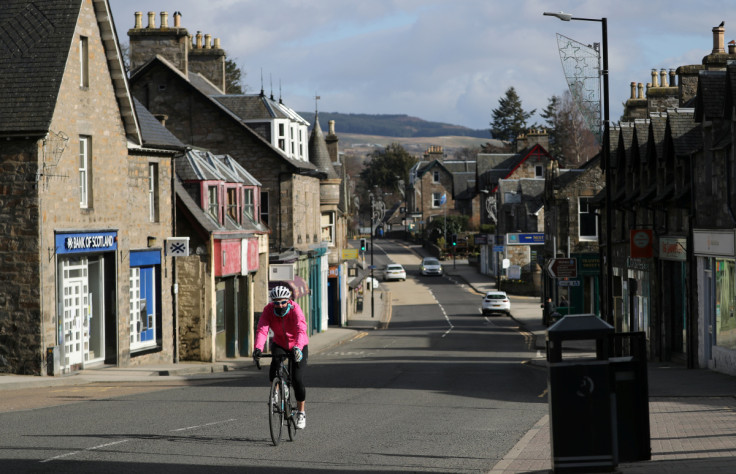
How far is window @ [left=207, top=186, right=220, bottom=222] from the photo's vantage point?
110ft

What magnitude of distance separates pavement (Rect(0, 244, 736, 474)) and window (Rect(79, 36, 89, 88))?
288 inches

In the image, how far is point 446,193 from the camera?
14025 centimetres

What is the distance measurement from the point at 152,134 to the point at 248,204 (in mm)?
10617

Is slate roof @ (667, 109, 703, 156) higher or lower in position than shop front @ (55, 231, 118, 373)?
higher

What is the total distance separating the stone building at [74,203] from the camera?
74.4ft

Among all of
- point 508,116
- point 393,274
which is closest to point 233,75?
point 393,274

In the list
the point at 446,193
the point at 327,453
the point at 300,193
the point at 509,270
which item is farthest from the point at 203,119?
the point at 446,193

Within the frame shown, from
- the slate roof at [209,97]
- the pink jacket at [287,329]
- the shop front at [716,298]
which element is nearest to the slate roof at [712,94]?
the shop front at [716,298]

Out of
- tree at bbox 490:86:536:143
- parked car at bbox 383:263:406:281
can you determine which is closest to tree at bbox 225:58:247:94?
parked car at bbox 383:263:406:281

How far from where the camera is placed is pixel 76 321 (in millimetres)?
24609

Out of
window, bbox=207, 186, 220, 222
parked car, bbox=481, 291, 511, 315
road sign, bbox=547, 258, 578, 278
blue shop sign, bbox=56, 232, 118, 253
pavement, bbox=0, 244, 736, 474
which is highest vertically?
window, bbox=207, 186, 220, 222

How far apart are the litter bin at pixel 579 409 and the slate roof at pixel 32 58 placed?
1629 cm

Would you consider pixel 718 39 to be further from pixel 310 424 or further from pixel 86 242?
pixel 310 424

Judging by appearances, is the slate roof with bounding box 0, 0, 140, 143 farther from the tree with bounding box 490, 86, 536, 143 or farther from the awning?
the tree with bounding box 490, 86, 536, 143
